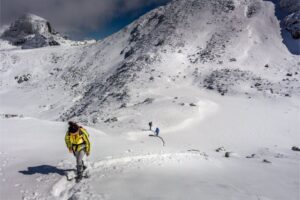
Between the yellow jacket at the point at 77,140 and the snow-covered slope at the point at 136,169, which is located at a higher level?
the yellow jacket at the point at 77,140

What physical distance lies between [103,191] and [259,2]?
2179 inches

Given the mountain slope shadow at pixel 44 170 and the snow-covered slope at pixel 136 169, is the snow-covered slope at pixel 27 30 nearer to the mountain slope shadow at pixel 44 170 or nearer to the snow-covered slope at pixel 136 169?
the snow-covered slope at pixel 136 169

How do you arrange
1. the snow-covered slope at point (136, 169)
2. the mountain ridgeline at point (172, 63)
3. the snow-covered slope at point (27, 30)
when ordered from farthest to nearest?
1. the snow-covered slope at point (27, 30)
2. the mountain ridgeline at point (172, 63)
3. the snow-covered slope at point (136, 169)

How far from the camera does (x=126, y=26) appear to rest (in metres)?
66.8

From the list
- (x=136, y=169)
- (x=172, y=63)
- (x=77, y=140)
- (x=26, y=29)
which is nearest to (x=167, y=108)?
(x=172, y=63)

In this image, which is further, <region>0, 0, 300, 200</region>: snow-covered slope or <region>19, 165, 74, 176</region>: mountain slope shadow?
<region>19, 165, 74, 176</region>: mountain slope shadow

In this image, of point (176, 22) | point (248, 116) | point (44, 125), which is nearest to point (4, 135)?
point (44, 125)

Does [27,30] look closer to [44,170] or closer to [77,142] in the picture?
[44,170]

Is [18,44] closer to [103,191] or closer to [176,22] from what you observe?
[176,22]

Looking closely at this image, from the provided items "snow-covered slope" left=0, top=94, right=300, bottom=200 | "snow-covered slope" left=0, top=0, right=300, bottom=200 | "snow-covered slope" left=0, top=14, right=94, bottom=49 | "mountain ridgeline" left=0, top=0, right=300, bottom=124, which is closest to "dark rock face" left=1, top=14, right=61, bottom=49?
"snow-covered slope" left=0, top=14, right=94, bottom=49

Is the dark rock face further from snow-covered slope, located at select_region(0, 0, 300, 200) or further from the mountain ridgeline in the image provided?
the mountain ridgeline

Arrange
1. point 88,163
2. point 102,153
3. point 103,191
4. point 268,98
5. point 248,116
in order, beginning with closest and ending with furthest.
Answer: point 103,191 < point 88,163 < point 102,153 < point 248,116 < point 268,98

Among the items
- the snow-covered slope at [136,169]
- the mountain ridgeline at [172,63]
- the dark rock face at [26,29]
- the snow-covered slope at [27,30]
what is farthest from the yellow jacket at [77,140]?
the dark rock face at [26,29]

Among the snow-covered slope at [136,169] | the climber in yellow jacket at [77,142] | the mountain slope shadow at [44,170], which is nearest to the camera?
the snow-covered slope at [136,169]
